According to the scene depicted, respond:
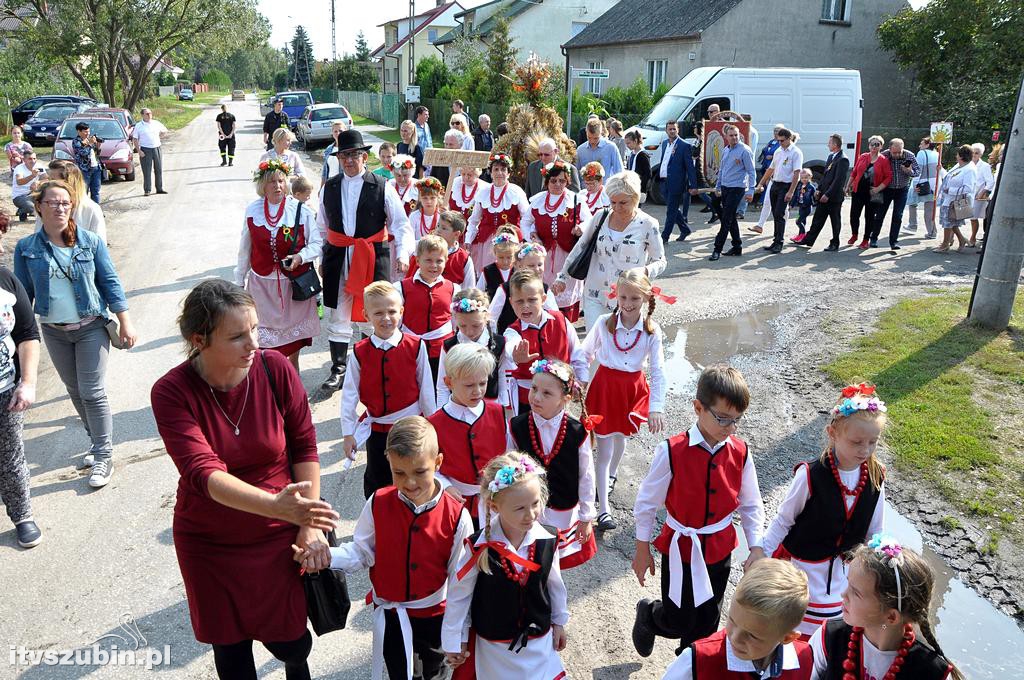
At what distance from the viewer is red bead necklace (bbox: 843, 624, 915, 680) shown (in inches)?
94.7

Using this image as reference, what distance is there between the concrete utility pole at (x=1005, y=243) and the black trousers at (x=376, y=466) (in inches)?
277

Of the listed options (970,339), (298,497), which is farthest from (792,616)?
(970,339)

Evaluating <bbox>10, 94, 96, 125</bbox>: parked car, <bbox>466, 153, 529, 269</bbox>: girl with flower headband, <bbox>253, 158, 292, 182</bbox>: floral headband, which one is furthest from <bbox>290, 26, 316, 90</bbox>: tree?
<bbox>253, 158, 292, 182</bbox>: floral headband

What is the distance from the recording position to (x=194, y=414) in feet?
8.61

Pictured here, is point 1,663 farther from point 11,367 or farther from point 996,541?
point 996,541

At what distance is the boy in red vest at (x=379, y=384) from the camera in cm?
440

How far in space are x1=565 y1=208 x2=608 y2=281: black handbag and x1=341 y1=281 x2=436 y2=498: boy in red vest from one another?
2.23 meters

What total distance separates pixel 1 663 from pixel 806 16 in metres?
27.7

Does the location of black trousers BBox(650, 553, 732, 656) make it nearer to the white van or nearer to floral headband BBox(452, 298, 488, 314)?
floral headband BBox(452, 298, 488, 314)

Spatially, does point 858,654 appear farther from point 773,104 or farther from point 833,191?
point 773,104

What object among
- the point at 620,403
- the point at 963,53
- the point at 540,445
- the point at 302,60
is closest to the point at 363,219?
the point at 620,403

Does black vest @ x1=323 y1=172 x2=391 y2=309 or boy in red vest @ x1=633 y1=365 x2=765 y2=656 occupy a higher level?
black vest @ x1=323 y1=172 x2=391 y2=309

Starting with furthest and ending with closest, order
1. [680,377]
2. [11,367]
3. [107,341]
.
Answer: [680,377], [107,341], [11,367]

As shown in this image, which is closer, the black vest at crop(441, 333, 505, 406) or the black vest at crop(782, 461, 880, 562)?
the black vest at crop(782, 461, 880, 562)
